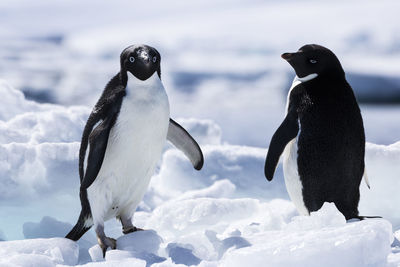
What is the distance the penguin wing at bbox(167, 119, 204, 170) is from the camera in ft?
8.68

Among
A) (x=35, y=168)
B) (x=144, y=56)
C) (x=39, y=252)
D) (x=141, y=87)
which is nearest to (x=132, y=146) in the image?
(x=141, y=87)

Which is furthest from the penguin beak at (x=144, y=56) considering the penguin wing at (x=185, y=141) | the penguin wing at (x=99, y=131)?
the penguin wing at (x=185, y=141)

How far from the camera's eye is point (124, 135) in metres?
2.29

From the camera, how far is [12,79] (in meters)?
11.6

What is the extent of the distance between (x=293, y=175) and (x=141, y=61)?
69cm

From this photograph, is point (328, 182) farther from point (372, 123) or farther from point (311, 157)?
point (372, 123)

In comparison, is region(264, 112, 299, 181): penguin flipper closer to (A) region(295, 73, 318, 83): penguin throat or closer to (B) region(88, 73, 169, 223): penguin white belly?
(A) region(295, 73, 318, 83): penguin throat

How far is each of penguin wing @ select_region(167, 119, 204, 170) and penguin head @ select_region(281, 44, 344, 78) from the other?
52cm

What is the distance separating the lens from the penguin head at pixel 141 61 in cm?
225

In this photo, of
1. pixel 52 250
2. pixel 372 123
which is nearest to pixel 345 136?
pixel 52 250

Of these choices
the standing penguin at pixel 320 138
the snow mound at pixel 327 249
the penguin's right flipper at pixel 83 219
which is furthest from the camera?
the penguin's right flipper at pixel 83 219

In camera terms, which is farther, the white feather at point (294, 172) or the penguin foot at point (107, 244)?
the white feather at point (294, 172)

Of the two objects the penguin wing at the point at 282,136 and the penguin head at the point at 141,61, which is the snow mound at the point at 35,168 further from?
the penguin wing at the point at 282,136

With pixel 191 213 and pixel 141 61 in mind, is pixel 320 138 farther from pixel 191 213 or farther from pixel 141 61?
pixel 191 213
